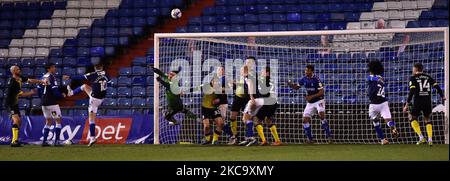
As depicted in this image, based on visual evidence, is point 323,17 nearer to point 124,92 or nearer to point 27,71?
point 124,92

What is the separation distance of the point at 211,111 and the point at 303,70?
2786 millimetres

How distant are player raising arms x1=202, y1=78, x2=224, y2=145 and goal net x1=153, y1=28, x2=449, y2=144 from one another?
0.71 meters

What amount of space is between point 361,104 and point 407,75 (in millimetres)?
1284

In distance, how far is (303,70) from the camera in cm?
1906

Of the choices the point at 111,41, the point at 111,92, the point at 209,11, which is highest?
the point at 209,11

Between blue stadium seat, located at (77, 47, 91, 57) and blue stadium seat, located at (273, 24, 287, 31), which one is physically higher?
blue stadium seat, located at (273, 24, 287, 31)

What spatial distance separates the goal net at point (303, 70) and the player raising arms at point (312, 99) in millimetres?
846

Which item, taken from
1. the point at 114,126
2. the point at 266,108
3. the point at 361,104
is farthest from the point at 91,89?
the point at 361,104

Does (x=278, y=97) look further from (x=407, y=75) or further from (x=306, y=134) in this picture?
(x=407, y=75)

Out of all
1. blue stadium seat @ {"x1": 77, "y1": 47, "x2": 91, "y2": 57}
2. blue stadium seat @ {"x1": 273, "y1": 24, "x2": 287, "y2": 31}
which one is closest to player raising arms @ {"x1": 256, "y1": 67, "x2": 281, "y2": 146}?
blue stadium seat @ {"x1": 273, "y1": 24, "x2": 287, "y2": 31}

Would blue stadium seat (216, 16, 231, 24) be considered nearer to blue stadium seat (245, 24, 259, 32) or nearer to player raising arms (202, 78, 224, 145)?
blue stadium seat (245, 24, 259, 32)

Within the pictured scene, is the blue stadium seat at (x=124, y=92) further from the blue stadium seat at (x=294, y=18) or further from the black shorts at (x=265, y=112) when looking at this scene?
the black shorts at (x=265, y=112)

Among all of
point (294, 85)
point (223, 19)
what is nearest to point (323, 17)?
point (223, 19)

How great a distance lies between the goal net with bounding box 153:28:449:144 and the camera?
18.2m
